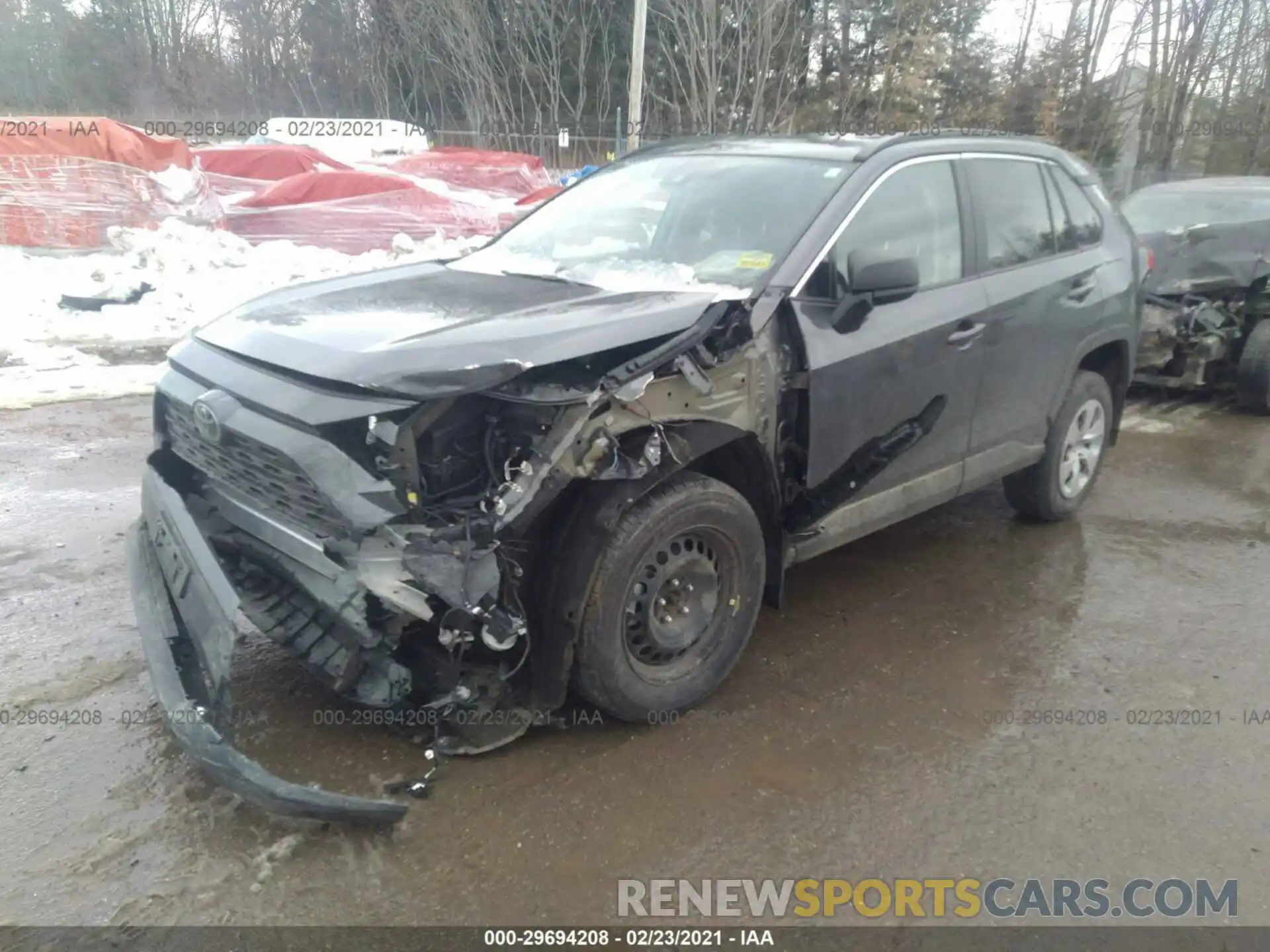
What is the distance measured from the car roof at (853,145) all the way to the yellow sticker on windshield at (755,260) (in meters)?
0.64

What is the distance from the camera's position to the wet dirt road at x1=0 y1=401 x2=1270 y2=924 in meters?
2.64

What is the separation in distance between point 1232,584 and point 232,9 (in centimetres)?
4447

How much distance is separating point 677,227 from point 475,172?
15.0 meters

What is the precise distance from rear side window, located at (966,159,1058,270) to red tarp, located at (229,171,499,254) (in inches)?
396

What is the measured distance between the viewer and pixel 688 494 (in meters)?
3.20

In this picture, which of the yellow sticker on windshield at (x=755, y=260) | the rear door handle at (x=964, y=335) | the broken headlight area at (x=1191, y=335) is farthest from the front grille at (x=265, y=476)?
the broken headlight area at (x=1191, y=335)

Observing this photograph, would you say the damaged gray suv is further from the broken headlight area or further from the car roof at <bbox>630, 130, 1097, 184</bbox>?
the broken headlight area

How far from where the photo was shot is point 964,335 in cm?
407

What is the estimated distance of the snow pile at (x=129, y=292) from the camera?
7688mm

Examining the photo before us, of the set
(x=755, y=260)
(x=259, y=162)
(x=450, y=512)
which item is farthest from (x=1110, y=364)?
(x=259, y=162)

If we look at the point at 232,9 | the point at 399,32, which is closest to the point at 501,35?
the point at 399,32

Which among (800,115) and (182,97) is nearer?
(800,115)

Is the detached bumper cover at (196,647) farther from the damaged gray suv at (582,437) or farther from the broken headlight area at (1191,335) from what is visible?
the broken headlight area at (1191,335)

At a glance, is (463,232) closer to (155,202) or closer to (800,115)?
(155,202)
